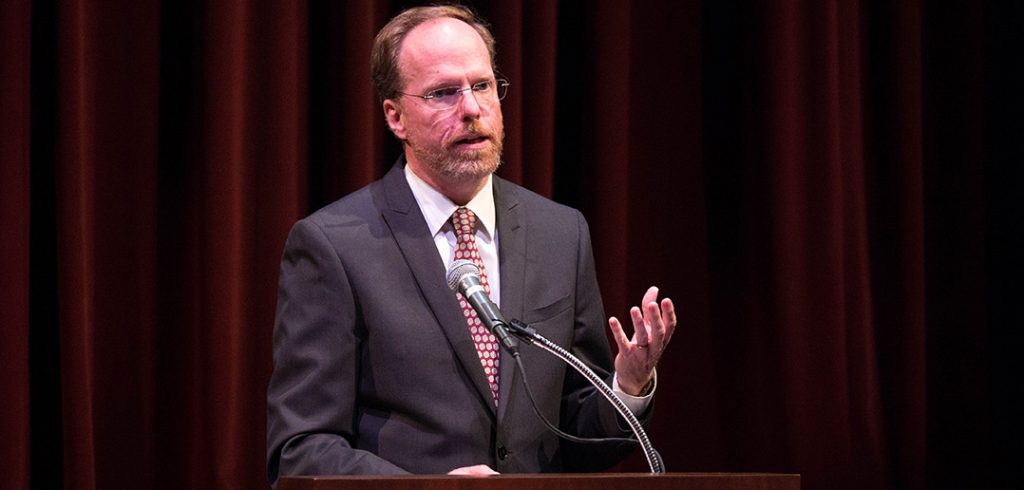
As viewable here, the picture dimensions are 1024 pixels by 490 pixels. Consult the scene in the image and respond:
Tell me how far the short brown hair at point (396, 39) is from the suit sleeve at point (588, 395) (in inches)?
18.2

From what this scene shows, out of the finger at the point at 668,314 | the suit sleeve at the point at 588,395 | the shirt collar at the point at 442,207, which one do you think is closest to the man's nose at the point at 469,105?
the shirt collar at the point at 442,207

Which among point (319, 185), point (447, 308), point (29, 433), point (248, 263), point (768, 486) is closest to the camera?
point (768, 486)

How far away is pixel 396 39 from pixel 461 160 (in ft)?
1.10

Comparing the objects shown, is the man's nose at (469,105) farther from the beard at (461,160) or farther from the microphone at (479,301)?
the microphone at (479,301)

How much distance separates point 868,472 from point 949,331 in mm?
562

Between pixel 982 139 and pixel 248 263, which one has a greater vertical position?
pixel 982 139

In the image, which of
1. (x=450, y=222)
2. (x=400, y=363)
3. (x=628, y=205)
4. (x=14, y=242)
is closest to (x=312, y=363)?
(x=400, y=363)

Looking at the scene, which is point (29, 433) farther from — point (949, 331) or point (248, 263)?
point (949, 331)

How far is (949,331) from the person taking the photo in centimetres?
393

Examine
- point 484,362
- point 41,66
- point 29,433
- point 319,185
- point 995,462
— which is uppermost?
point 41,66

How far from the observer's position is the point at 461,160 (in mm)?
2475

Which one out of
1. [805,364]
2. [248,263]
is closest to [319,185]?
[248,263]

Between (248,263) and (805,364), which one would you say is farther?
(805,364)

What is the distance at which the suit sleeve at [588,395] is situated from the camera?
2361 mm
